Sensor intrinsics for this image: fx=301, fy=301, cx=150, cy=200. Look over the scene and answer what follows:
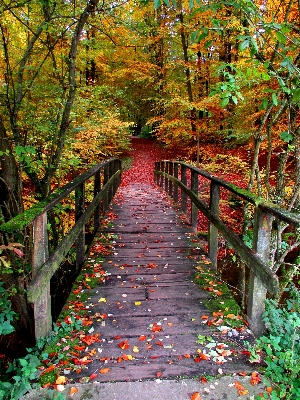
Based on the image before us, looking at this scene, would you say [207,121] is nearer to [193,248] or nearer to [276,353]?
[193,248]

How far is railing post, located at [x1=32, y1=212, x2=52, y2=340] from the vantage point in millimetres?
2502

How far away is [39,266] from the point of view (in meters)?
2.53

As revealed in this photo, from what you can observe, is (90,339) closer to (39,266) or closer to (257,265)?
(39,266)

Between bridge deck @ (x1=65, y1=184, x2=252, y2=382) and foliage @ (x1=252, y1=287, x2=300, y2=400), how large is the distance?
18 centimetres

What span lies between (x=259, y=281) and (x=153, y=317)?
110cm

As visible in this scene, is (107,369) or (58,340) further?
(58,340)

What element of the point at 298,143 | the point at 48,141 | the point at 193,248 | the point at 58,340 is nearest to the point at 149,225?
the point at 193,248

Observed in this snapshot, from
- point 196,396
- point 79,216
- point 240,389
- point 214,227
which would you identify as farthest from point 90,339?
point 214,227

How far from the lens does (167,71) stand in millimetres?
18906

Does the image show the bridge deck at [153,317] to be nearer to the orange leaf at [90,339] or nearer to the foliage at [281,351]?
the orange leaf at [90,339]

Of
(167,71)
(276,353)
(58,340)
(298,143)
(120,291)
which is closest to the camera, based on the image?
(276,353)

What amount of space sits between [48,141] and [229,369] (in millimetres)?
4338

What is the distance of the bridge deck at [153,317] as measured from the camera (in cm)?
237

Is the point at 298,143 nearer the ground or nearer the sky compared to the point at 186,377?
nearer the sky
